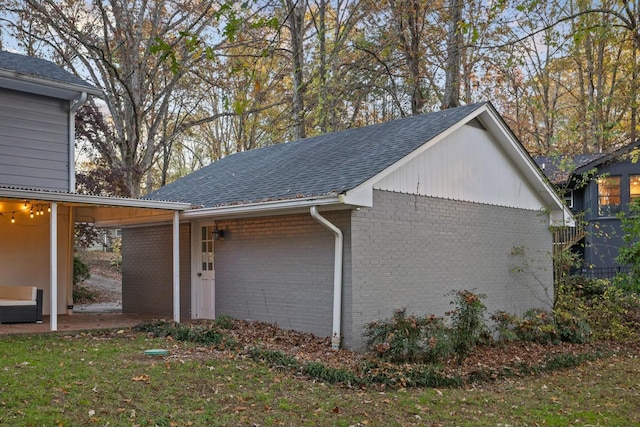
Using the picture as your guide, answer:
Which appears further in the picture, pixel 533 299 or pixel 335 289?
pixel 533 299

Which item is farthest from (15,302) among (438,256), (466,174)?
(466,174)

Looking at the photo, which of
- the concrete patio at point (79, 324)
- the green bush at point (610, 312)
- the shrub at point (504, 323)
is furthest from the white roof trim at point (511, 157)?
the concrete patio at point (79, 324)

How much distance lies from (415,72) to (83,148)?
537 inches

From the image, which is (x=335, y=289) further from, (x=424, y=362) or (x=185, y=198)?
(x=185, y=198)

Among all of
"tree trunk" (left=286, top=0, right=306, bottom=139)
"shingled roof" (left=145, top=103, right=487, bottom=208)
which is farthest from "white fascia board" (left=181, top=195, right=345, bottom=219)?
"tree trunk" (left=286, top=0, right=306, bottom=139)

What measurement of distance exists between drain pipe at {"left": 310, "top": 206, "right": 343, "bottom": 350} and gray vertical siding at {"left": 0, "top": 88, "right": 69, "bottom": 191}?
5.14 meters

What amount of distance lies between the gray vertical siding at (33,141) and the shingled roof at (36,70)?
0.49 metres

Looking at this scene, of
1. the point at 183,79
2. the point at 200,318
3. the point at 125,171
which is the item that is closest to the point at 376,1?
the point at 183,79

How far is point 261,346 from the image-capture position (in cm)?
897

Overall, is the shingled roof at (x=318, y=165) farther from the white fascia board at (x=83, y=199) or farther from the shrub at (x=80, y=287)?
the shrub at (x=80, y=287)

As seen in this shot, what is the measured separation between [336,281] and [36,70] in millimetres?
6733

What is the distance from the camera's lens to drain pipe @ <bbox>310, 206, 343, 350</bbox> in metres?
9.23

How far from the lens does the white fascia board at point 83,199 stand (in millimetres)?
9273

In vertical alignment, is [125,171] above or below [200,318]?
above
